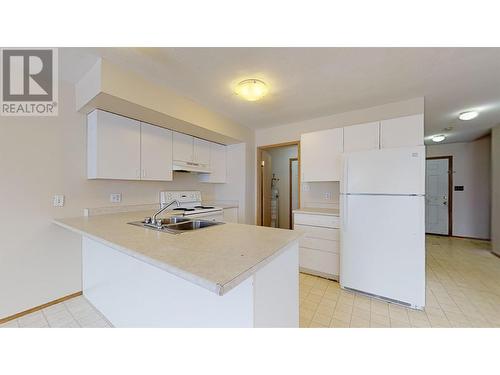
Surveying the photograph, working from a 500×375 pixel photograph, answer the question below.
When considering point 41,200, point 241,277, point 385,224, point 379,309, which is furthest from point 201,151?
point 379,309

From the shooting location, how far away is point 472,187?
189 inches

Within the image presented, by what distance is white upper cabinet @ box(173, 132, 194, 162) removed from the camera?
287cm

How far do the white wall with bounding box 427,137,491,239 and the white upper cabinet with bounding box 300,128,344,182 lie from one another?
449cm

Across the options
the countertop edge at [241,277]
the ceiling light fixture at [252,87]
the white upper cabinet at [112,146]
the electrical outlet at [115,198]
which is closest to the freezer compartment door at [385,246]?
the ceiling light fixture at [252,87]

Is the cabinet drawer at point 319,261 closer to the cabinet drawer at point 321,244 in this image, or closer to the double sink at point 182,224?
the cabinet drawer at point 321,244

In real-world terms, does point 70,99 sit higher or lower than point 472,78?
lower

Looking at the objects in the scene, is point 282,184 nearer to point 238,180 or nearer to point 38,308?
point 238,180

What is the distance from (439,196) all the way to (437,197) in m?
0.05
